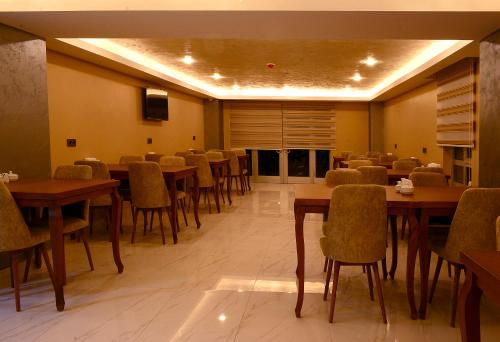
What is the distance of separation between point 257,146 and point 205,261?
6.95 metres

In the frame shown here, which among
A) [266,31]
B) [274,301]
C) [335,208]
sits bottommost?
[274,301]

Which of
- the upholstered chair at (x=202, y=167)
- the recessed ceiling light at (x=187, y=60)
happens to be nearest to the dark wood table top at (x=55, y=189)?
the upholstered chair at (x=202, y=167)

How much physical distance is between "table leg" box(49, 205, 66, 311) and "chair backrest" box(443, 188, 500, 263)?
2.46 meters

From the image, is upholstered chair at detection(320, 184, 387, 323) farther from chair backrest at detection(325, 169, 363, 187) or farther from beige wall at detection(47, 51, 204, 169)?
beige wall at detection(47, 51, 204, 169)

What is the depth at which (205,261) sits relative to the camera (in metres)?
3.60

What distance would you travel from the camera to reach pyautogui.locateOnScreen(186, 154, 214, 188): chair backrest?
231 inches

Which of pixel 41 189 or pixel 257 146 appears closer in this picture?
pixel 41 189

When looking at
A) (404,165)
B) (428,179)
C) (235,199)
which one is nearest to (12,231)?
(428,179)

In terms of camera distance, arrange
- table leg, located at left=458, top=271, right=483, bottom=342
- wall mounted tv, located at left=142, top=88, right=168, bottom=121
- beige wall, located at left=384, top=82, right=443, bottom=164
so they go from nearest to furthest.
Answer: table leg, located at left=458, top=271, right=483, bottom=342 → beige wall, located at left=384, top=82, right=443, bottom=164 → wall mounted tv, located at left=142, top=88, right=168, bottom=121

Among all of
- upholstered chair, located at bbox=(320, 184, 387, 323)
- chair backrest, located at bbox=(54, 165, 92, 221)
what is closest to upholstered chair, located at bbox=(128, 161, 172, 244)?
chair backrest, located at bbox=(54, 165, 92, 221)

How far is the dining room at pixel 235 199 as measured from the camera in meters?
2.35

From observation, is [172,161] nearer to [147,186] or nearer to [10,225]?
[147,186]

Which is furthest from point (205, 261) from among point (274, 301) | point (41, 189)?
point (41, 189)

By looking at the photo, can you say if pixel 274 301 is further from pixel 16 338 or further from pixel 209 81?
pixel 209 81
